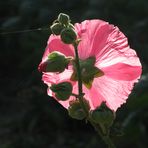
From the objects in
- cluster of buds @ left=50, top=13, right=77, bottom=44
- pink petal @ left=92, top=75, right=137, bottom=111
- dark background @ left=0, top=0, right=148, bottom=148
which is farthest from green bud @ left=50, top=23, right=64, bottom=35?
dark background @ left=0, top=0, right=148, bottom=148

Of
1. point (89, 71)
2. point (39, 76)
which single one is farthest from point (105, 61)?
point (39, 76)

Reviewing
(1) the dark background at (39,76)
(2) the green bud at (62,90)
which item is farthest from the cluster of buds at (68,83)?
(1) the dark background at (39,76)

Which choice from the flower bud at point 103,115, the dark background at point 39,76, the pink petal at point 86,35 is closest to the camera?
the flower bud at point 103,115

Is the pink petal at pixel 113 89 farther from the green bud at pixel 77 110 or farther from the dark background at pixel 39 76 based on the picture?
the dark background at pixel 39 76

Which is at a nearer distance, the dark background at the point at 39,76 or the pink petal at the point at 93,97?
the pink petal at the point at 93,97

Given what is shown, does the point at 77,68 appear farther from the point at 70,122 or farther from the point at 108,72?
the point at 70,122

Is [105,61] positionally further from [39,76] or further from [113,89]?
[39,76]
